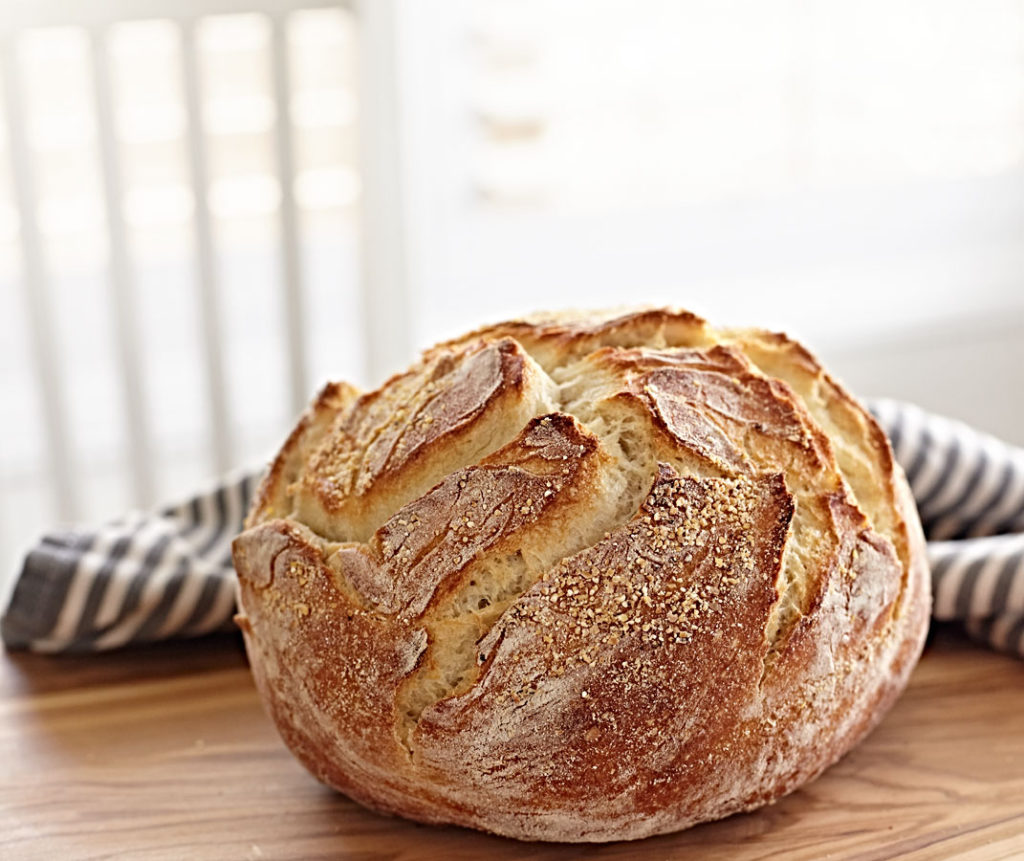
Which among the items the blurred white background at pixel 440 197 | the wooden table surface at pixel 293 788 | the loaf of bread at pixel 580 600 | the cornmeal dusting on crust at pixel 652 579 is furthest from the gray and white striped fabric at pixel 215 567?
the blurred white background at pixel 440 197

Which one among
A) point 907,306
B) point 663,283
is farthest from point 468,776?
point 907,306

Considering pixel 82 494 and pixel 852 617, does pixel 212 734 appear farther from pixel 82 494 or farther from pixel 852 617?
pixel 82 494

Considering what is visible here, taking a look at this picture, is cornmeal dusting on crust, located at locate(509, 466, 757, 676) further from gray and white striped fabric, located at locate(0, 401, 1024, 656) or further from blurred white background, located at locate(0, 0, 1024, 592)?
blurred white background, located at locate(0, 0, 1024, 592)

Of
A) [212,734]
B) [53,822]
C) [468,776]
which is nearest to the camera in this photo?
[468,776]

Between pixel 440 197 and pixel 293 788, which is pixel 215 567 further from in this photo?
pixel 440 197

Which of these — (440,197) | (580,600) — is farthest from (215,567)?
(440,197)
